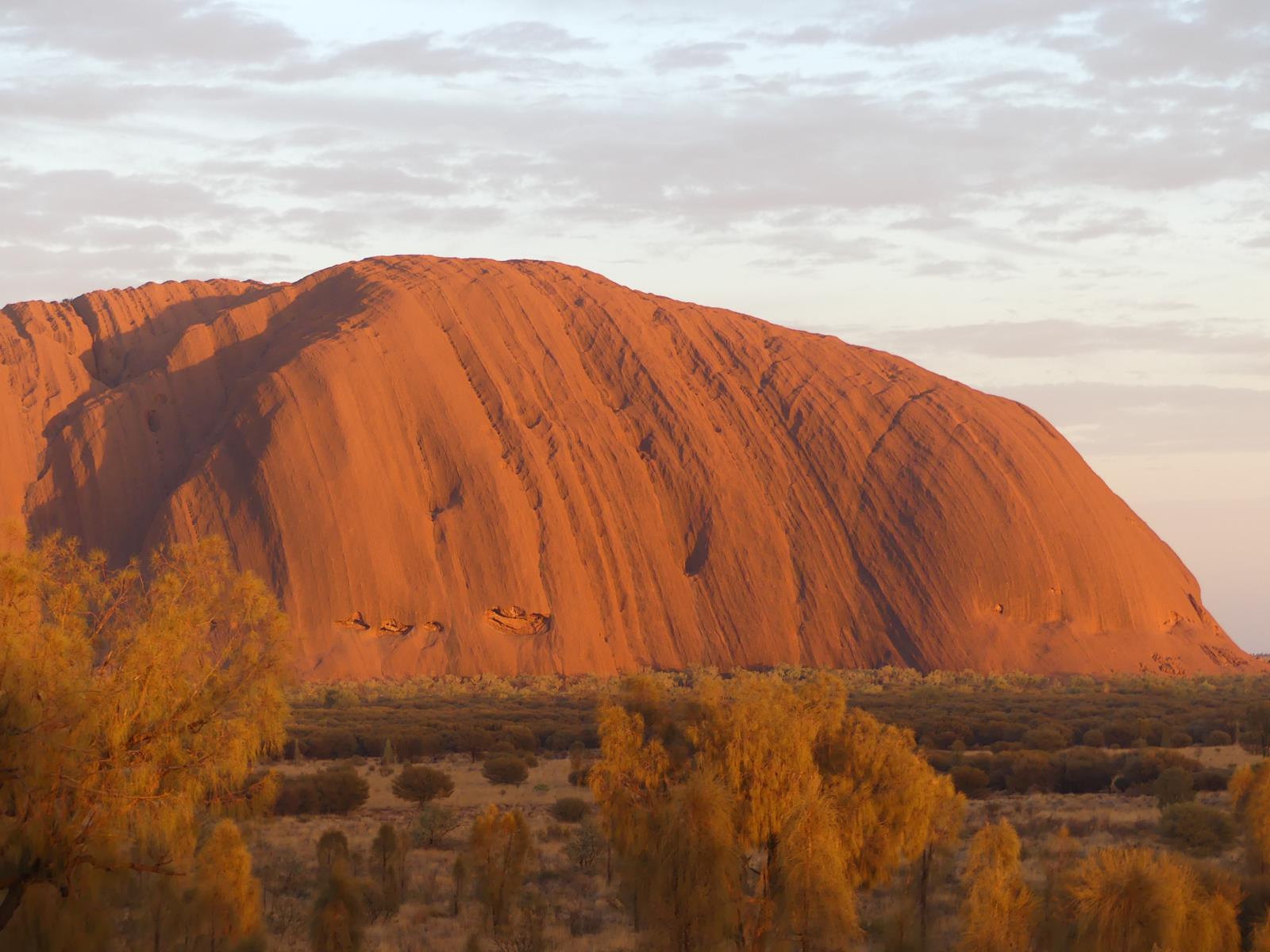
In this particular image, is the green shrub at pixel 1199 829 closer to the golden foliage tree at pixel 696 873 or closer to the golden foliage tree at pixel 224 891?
the golden foliage tree at pixel 696 873

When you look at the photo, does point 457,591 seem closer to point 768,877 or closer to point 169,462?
point 169,462

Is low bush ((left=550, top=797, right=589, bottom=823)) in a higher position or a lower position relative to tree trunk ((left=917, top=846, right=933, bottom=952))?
lower

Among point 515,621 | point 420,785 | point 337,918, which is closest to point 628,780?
point 337,918

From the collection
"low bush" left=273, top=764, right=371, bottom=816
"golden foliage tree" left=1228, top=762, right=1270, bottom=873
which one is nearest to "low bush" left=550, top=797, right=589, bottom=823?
"low bush" left=273, top=764, right=371, bottom=816

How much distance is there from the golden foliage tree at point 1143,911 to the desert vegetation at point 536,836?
26mm

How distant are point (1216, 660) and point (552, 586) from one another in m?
39.0

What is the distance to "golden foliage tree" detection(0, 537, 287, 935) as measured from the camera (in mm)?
11172

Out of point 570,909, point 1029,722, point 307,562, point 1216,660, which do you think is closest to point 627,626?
point 307,562

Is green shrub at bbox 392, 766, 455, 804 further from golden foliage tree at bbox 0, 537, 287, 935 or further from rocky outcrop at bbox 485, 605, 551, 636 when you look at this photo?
rocky outcrop at bbox 485, 605, 551, 636

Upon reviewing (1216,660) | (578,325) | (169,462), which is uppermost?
(578,325)

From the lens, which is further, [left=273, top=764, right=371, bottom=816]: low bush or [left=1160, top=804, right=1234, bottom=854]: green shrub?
[left=273, top=764, right=371, bottom=816]: low bush

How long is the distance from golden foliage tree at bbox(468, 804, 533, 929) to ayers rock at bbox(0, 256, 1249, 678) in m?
43.7

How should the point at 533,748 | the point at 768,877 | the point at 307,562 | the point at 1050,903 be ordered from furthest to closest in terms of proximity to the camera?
the point at 307,562 < the point at 533,748 < the point at 768,877 < the point at 1050,903

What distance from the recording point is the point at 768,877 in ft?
49.8
